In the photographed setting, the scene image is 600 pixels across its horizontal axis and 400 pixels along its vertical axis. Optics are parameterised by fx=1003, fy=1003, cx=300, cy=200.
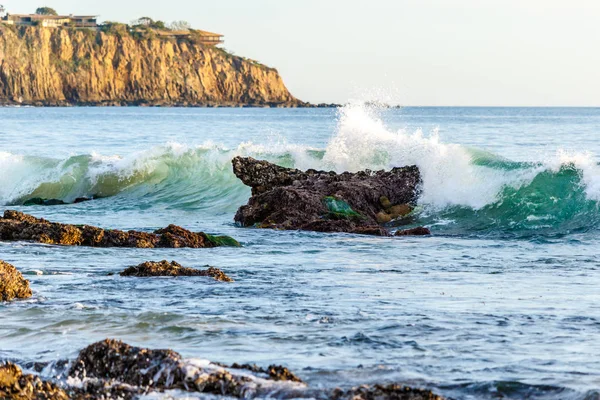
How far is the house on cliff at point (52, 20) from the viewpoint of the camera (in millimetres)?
156988

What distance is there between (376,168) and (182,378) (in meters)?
14.9

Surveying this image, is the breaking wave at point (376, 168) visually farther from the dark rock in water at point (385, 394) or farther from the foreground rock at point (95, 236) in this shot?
the dark rock in water at point (385, 394)

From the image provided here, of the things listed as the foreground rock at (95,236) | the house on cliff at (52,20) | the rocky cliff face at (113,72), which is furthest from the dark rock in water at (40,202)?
the house on cliff at (52,20)

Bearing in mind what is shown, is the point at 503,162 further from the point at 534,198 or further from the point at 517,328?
the point at 517,328

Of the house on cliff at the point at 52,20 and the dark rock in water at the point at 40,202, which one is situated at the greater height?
the house on cliff at the point at 52,20

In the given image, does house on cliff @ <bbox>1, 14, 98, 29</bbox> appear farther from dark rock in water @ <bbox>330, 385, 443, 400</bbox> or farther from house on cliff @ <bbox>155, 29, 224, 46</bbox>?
dark rock in water @ <bbox>330, 385, 443, 400</bbox>

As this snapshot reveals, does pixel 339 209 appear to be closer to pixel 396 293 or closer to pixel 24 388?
pixel 396 293

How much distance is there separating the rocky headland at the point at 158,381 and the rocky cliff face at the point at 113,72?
145 metres

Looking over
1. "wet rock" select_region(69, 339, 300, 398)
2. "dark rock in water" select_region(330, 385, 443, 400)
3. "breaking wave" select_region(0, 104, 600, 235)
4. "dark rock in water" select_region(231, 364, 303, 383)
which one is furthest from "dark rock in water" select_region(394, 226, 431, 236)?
"dark rock in water" select_region(330, 385, 443, 400)

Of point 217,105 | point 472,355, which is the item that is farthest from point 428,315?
point 217,105

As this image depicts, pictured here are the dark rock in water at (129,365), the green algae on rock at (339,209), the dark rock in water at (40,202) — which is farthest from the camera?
the dark rock in water at (40,202)

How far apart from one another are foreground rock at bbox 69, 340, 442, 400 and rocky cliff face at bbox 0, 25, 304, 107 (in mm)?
144627

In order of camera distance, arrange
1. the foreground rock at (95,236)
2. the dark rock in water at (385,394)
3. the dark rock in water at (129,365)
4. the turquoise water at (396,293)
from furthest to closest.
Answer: the foreground rock at (95,236)
the turquoise water at (396,293)
the dark rock in water at (129,365)
the dark rock in water at (385,394)

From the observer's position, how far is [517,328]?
7.19m
